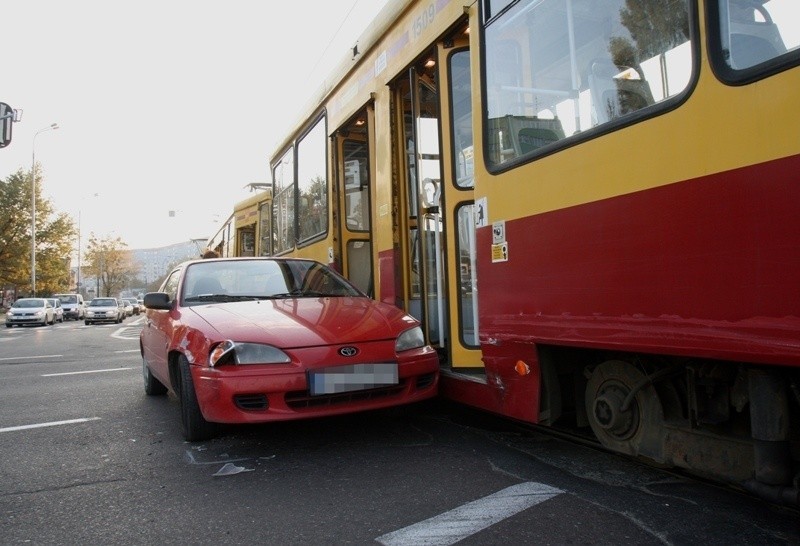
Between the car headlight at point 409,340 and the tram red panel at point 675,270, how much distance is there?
1108 mm

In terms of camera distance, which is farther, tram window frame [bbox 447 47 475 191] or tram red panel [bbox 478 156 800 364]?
tram window frame [bbox 447 47 475 191]

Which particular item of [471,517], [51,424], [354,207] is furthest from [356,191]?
[471,517]

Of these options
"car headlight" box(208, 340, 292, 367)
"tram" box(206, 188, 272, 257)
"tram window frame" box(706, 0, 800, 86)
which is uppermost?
"tram" box(206, 188, 272, 257)

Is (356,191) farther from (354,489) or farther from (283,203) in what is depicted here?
(354,489)

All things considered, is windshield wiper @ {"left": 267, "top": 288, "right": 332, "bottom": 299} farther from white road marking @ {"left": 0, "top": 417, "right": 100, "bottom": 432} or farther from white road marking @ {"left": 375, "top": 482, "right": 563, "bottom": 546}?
white road marking @ {"left": 375, "top": 482, "right": 563, "bottom": 546}

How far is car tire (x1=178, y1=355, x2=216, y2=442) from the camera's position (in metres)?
4.45

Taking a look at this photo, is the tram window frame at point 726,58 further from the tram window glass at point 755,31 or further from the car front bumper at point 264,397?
the car front bumper at point 264,397

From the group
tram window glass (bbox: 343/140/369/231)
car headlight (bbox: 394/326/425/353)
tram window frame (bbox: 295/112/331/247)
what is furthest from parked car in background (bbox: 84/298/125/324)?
car headlight (bbox: 394/326/425/353)

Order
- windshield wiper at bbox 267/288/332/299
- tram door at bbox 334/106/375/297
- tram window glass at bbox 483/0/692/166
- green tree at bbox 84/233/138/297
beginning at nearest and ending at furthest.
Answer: tram window glass at bbox 483/0/692/166
windshield wiper at bbox 267/288/332/299
tram door at bbox 334/106/375/297
green tree at bbox 84/233/138/297

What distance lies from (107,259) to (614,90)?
74.4m

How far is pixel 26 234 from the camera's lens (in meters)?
43.0

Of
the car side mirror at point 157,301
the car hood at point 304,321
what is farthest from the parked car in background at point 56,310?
the car hood at point 304,321

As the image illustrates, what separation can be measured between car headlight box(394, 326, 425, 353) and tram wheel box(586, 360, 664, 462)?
141 centimetres

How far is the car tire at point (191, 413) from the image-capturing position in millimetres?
4449
